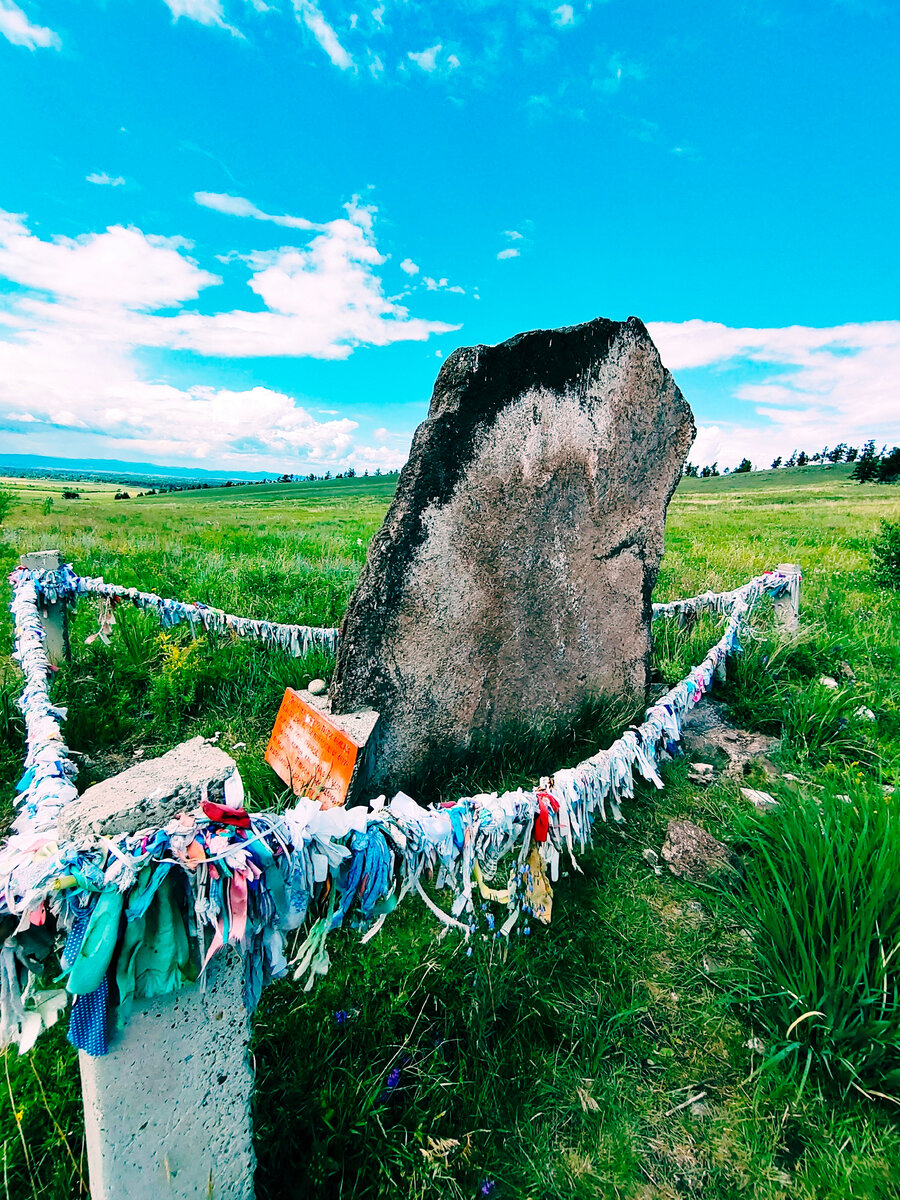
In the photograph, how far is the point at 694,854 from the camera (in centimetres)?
315

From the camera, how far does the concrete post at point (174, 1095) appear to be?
1312 mm

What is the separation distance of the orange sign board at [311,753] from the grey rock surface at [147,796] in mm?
1568

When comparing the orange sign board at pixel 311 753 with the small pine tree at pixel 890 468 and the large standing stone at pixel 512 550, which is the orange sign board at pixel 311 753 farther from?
the small pine tree at pixel 890 468

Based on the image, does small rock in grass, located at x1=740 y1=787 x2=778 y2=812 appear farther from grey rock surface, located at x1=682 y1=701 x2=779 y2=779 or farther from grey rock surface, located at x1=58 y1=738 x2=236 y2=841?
grey rock surface, located at x1=58 y1=738 x2=236 y2=841

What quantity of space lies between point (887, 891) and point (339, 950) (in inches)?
83.4

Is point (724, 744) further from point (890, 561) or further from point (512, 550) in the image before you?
point (890, 561)

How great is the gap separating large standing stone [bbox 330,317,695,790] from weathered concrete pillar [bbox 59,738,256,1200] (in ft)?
6.42

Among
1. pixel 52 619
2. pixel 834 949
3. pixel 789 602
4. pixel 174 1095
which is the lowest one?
pixel 834 949

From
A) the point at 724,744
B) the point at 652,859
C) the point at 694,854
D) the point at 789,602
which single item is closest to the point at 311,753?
the point at 652,859

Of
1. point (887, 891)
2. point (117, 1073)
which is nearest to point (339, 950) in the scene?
point (117, 1073)

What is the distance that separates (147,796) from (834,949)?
7.57ft

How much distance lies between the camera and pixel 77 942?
121 cm

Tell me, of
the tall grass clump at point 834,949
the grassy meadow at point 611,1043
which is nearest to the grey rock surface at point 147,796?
the grassy meadow at point 611,1043

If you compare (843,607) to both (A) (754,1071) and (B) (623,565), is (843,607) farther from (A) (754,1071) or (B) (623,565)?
(A) (754,1071)
